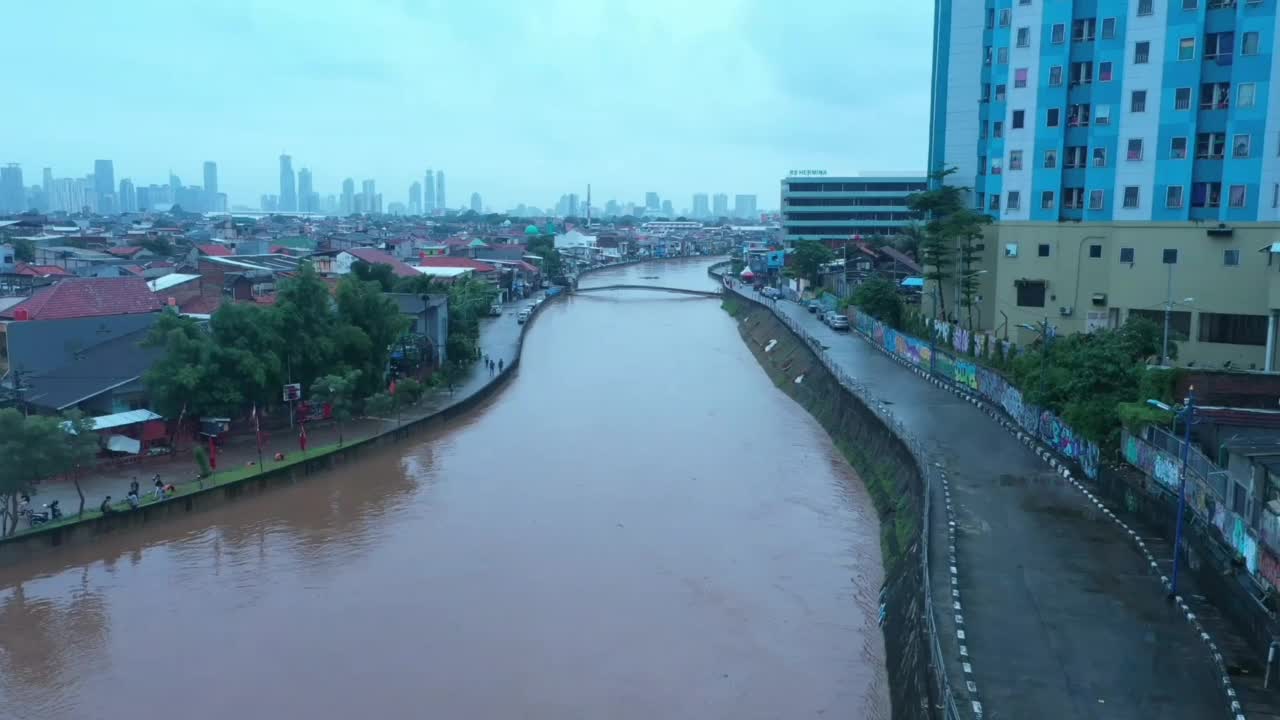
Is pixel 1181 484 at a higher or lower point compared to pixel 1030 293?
lower

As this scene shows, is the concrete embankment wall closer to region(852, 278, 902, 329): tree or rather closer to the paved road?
the paved road

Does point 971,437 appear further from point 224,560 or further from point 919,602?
point 224,560

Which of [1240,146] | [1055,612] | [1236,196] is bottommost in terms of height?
[1055,612]

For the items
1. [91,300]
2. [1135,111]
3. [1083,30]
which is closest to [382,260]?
[91,300]

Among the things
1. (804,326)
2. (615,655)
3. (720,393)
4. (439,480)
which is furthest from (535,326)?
(615,655)

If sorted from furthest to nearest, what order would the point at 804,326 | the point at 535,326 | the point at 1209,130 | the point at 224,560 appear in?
the point at 535,326 < the point at 804,326 < the point at 1209,130 < the point at 224,560

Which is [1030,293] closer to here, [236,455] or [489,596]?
[489,596]

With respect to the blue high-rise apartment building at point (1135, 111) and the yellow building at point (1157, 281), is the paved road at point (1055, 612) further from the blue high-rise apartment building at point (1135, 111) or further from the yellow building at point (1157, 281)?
the blue high-rise apartment building at point (1135, 111)
